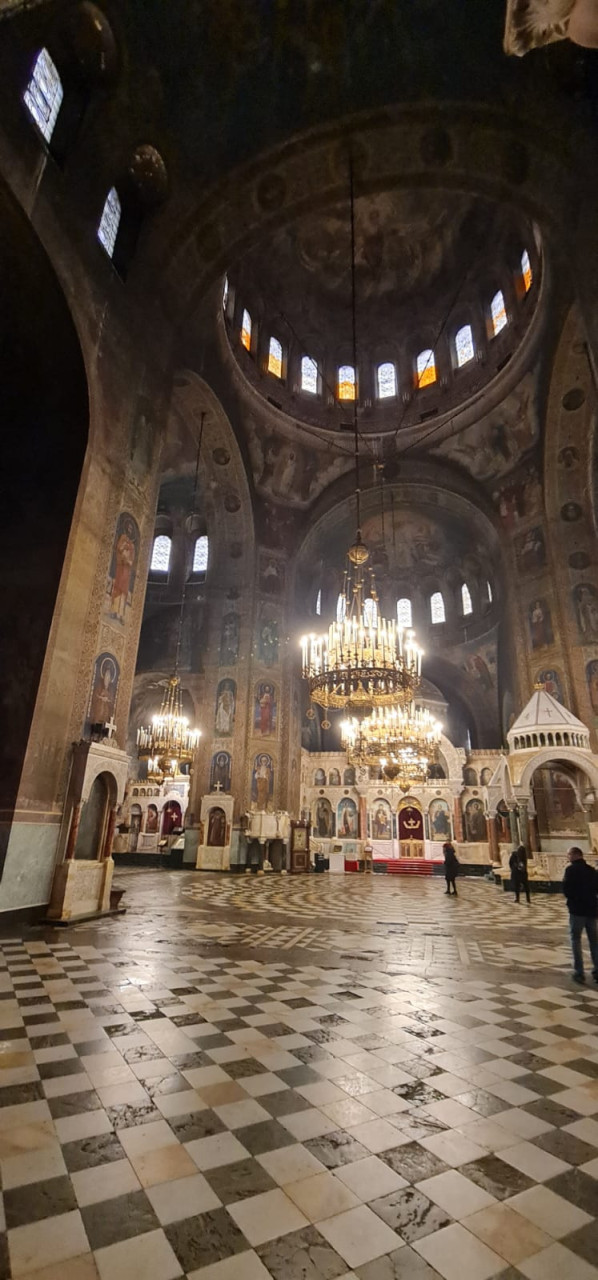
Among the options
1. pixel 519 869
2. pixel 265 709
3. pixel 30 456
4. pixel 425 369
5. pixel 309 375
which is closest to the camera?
pixel 30 456

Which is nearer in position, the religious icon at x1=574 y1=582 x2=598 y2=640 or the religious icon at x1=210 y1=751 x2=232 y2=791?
the religious icon at x1=574 y1=582 x2=598 y2=640

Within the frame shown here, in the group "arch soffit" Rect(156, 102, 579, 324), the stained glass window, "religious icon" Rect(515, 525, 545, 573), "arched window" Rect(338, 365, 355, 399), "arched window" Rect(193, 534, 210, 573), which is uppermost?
"arched window" Rect(338, 365, 355, 399)

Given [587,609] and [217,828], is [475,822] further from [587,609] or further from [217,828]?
[217,828]

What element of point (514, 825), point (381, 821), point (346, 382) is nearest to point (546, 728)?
point (514, 825)

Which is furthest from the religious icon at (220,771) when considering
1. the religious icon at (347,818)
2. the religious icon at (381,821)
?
the religious icon at (381,821)

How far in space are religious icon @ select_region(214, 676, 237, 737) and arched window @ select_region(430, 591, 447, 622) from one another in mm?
12521

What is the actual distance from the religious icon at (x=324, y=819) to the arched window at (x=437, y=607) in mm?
10654

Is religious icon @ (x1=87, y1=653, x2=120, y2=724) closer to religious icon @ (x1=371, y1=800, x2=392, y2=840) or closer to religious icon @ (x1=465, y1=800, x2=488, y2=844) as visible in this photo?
religious icon @ (x1=371, y1=800, x2=392, y2=840)

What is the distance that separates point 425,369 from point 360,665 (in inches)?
696

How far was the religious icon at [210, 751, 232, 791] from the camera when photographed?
18844 mm

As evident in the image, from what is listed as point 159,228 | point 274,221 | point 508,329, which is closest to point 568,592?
point 508,329

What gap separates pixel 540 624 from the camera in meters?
17.3

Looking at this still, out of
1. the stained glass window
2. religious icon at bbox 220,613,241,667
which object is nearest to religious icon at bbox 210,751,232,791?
religious icon at bbox 220,613,241,667

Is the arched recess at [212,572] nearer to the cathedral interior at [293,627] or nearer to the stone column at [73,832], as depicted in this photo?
the cathedral interior at [293,627]
